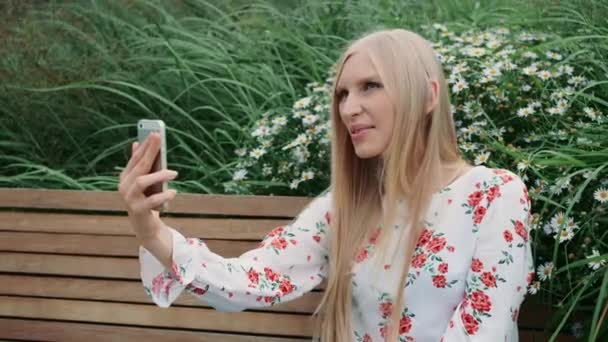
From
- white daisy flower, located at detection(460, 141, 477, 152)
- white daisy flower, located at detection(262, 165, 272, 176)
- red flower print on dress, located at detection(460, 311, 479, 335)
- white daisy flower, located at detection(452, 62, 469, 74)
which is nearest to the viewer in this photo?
red flower print on dress, located at detection(460, 311, 479, 335)

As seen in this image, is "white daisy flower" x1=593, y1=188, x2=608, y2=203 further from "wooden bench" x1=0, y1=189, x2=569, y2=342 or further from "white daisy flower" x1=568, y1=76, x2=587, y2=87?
"wooden bench" x1=0, y1=189, x2=569, y2=342

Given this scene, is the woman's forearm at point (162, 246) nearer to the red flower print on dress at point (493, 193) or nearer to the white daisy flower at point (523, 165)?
the red flower print on dress at point (493, 193)

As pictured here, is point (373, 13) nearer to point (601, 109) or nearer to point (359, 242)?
point (601, 109)

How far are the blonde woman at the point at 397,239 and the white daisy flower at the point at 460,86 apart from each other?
739 mm

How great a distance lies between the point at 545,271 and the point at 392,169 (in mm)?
545

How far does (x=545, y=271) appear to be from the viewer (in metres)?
2.28

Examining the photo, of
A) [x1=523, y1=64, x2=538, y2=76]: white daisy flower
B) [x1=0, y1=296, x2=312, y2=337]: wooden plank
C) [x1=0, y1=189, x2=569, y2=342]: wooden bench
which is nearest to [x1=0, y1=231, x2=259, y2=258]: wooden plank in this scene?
[x1=0, y1=189, x2=569, y2=342]: wooden bench

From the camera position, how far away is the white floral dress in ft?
6.09

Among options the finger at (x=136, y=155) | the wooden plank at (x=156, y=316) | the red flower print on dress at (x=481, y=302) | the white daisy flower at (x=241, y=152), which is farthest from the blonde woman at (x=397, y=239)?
the white daisy flower at (x=241, y=152)

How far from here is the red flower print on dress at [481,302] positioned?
1.84 meters

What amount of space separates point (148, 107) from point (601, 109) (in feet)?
5.96

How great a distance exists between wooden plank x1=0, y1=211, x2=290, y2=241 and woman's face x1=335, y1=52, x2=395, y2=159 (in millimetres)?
812

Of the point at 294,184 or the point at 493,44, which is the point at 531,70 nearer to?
the point at 493,44

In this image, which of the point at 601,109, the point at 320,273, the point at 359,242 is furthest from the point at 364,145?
the point at 601,109
